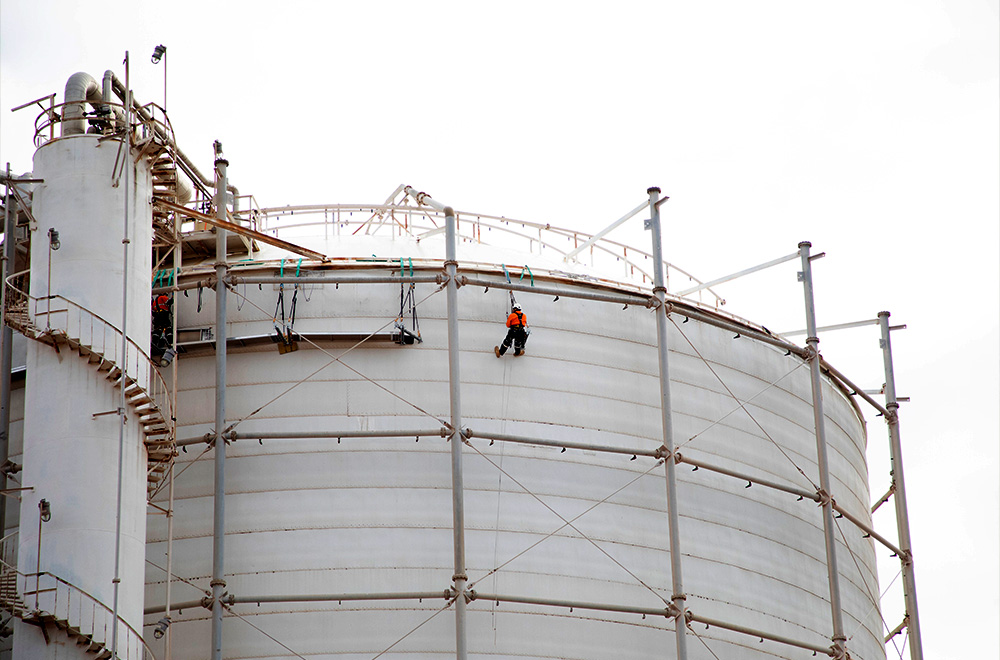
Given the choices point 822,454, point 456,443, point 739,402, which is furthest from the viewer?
point 822,454

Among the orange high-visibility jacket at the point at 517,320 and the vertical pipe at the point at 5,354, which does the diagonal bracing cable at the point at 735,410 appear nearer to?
the orange high-visibility jacket at the point at 517,320

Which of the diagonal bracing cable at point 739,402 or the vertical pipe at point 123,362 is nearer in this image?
the vertical pipe at point 123,362

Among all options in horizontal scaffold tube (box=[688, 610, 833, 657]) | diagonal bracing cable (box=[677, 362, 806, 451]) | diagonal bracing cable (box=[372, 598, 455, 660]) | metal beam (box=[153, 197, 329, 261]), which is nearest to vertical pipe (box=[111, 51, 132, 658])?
metal beam (box=[153, 197, 329, 261])

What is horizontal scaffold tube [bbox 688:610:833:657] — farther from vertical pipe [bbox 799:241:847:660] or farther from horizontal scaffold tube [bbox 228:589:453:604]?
horizontal scaffold tube [bbox 228:589:453:604]

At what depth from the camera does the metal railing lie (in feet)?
65.9

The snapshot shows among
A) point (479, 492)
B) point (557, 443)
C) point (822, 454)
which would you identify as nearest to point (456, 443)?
point (479, 492)

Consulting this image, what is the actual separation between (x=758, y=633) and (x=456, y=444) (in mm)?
6128

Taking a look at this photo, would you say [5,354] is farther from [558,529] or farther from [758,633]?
[758,633]

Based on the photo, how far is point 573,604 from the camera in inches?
896

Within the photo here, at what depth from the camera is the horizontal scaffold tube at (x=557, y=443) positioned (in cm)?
2338

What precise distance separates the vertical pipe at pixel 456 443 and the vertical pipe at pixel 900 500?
1062 centimetres

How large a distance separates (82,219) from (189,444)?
4.02 m

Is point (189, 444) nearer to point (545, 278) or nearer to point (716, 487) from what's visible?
point (545, 278)

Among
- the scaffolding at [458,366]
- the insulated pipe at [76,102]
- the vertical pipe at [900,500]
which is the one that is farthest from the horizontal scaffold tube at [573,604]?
the insulated pipe at [76,102]
